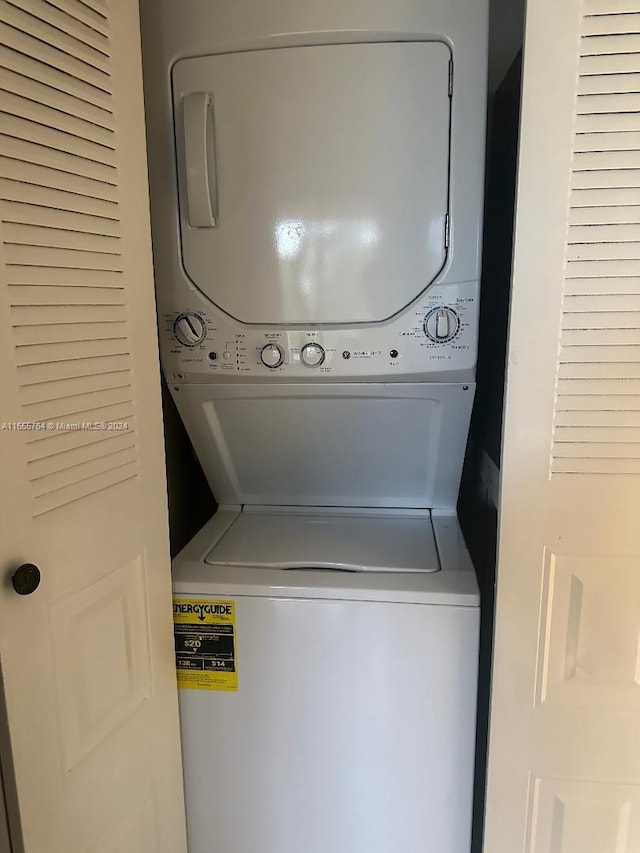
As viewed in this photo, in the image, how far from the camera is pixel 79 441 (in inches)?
36.6

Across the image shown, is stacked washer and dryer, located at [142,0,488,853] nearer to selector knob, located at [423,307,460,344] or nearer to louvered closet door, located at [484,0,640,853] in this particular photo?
selector knob, located at [423,307,460,344]

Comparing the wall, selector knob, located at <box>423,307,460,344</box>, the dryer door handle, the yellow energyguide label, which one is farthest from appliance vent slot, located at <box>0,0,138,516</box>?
the wall

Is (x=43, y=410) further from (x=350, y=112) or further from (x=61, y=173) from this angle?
(x=350, y=112)

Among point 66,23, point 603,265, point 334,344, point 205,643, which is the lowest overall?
point 205,643

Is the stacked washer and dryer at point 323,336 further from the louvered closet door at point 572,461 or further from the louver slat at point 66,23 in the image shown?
the louver slat at point 66,23

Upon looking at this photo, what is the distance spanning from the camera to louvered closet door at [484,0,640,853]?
0.88m

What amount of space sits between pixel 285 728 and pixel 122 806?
0.32 m

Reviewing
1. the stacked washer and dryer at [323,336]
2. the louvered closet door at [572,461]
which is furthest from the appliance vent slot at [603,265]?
the stacked washer and dryer at [323,336]

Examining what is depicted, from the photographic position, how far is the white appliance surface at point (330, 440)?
1327 mm

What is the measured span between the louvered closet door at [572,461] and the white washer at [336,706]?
0.12 meters

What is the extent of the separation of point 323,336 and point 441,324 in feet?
0.75

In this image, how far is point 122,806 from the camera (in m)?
1.07

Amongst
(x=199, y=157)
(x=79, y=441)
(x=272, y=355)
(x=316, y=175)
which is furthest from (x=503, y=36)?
(x=79, y=441)

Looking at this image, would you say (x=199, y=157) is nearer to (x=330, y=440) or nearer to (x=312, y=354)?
(x=312, y=354)
